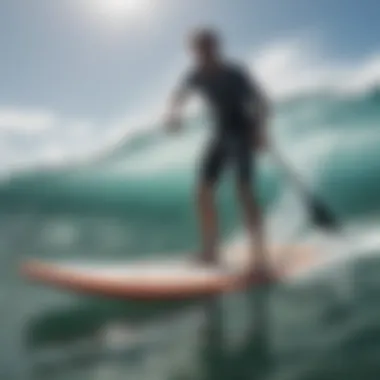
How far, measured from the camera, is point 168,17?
2365mm

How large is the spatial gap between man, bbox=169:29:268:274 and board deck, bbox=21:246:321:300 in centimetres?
4

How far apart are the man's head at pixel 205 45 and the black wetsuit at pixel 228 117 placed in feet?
0.11

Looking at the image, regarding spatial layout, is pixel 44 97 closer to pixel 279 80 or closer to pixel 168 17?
pixel 168 17

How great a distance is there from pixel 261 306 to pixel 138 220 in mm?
396

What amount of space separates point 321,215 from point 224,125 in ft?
1.17

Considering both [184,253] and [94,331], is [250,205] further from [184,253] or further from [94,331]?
[94,331]

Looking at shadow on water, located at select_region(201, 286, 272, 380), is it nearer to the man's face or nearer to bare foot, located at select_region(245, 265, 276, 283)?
bare foot, located at select_region(245, 265, 276, 283)

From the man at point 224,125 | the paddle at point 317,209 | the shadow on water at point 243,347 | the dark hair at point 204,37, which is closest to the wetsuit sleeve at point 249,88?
the man at point 224,125

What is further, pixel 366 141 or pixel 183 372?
pixel 366 141

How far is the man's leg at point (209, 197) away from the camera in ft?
7.72

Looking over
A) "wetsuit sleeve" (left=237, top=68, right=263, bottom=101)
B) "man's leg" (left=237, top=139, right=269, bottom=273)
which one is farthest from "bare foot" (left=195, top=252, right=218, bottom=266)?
"wetsuit sleeve" (left=237, top=68, right=263, bottom=101)

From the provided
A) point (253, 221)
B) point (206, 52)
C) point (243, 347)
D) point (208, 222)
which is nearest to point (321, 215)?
point (253, 221)

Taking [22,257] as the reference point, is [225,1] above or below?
above

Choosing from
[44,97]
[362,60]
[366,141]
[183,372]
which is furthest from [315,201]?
[44,97]
